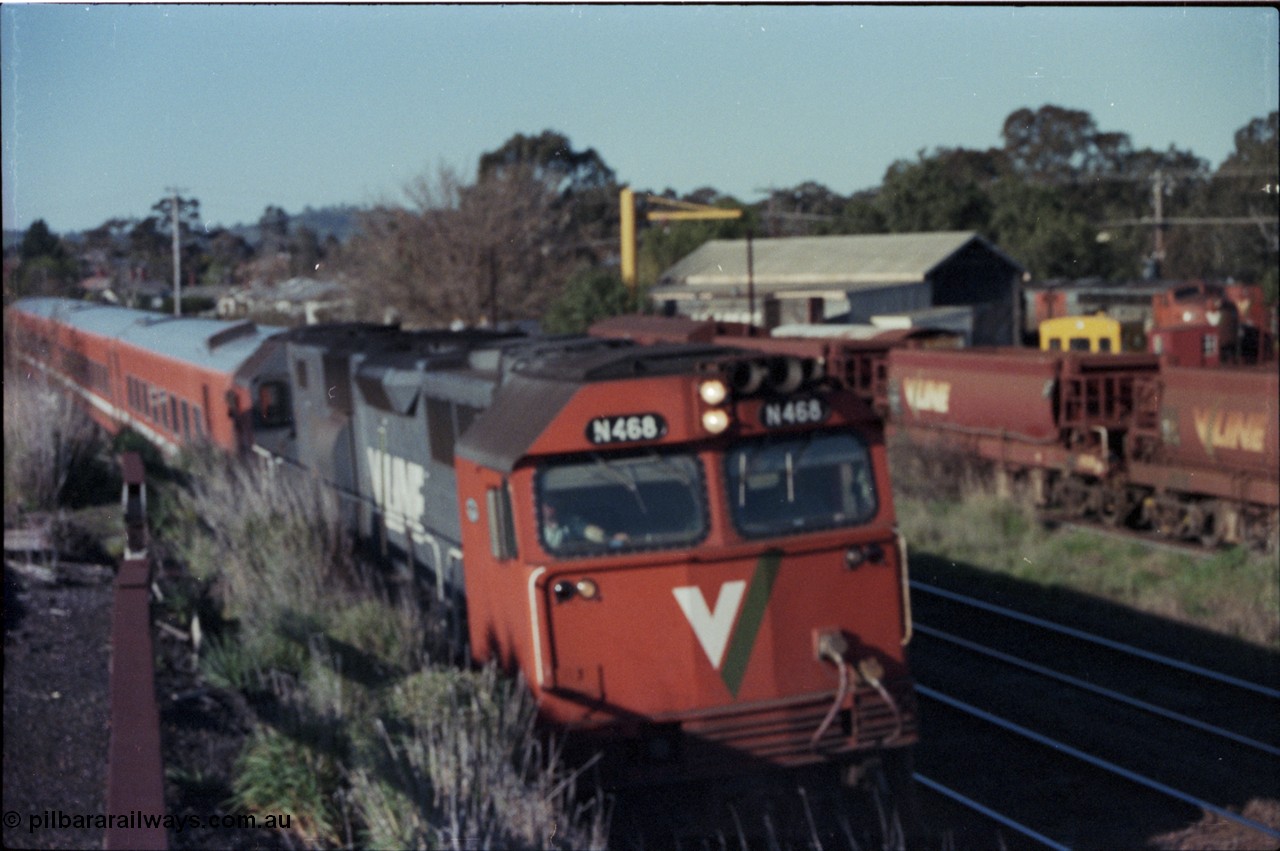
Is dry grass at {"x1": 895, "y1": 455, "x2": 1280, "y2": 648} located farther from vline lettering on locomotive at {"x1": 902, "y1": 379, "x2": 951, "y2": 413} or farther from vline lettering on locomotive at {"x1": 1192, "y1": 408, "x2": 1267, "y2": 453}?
vline lettering on locomotive at {"x1": 902, "y1": 379, "x2": 951, "y2": 413}

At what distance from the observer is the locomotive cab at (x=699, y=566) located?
6.61m

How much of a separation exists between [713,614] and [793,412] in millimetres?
1097

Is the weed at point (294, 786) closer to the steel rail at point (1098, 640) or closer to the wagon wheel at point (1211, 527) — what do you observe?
the steel rail at point (1098, 640)

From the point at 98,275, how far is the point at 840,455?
747 inches

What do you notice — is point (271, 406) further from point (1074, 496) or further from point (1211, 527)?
point (1211, 527)

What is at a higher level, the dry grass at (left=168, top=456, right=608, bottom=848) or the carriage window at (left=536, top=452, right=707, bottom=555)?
the carriage window at (left=536, top=452, right=707, bottom=555)

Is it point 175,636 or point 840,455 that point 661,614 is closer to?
point 840,455

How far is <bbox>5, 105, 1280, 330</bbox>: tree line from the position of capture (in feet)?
78.3

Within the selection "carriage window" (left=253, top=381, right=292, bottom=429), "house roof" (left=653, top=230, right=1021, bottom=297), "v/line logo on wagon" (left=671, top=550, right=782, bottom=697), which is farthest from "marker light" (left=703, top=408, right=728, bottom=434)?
"house roof" (left=653, top=230, right=1021, bottom=297)

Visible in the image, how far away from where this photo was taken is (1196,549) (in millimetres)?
15000

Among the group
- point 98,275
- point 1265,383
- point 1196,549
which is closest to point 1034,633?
point 1196,549

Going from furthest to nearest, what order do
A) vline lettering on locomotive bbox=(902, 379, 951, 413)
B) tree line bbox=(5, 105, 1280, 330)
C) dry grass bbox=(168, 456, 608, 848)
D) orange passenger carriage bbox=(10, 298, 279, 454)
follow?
tree line bbox=(5, 105, 1280, 330) → vline lettering on locomotive bbox=(902, 379, 951, 413) → orange passenger carriage bbox=(10, 298, 279, 454) → dry grass bbox=(168, 456, 608, 848)

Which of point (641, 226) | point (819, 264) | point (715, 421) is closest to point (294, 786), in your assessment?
point (715, 421)

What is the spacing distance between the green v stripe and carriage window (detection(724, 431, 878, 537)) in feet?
0.82
